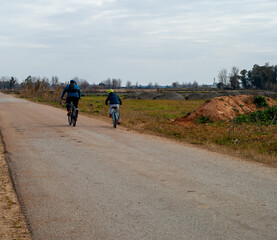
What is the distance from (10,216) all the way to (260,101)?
803 inches

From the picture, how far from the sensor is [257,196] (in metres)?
6.37

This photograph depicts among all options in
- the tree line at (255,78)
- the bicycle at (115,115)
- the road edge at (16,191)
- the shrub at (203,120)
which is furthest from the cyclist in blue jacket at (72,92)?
A: the tree line at (255,78)

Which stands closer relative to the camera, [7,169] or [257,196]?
[257,196]

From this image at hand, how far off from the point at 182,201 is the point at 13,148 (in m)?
6.64

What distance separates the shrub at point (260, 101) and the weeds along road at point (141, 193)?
1313 cm

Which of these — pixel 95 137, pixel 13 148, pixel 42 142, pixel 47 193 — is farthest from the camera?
pixel 95 137

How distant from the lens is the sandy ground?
486 centimetres

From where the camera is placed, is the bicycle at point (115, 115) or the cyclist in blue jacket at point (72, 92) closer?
the bicycle at point (115, 115)

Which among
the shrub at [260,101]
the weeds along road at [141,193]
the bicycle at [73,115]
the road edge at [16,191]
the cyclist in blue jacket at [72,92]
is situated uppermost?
the cyclist in blue jacket at [72,92]

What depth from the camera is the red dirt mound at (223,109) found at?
68.9ft

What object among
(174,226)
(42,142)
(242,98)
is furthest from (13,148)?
(242,98)

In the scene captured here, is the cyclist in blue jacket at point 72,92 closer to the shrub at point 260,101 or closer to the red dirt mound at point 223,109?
the red dirt mound at point 223,109

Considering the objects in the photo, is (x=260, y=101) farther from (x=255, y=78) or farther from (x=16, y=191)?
(x=255, y=78)

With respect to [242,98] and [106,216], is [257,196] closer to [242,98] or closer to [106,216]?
[106,216]
